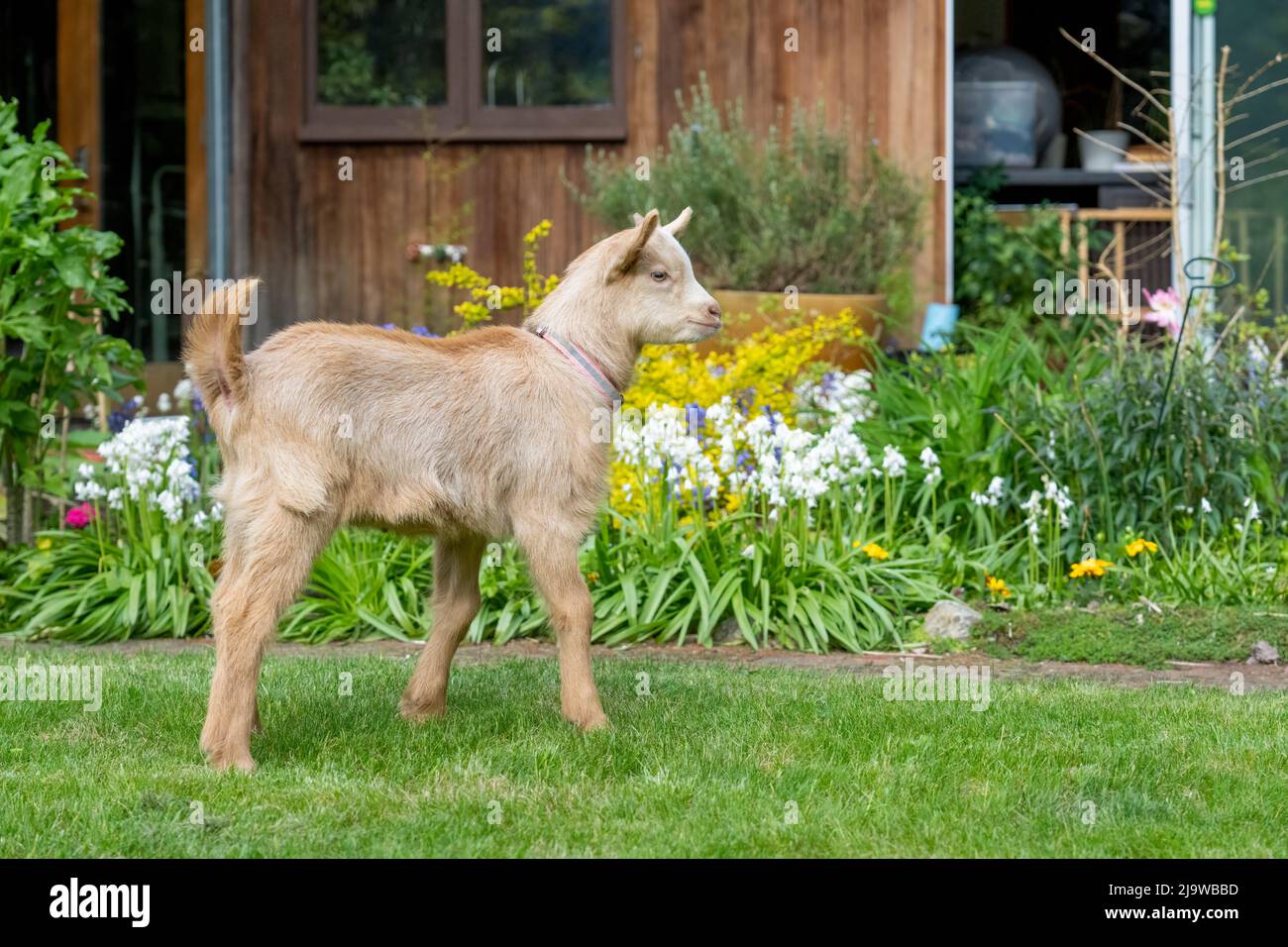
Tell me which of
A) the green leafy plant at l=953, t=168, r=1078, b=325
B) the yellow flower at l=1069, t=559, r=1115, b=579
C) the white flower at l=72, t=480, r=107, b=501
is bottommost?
the yellow flower at l=1069, t=559, r=1115, b=579

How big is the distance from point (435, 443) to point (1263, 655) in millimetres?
3328

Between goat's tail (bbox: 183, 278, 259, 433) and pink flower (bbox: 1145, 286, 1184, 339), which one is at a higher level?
pink flower (bbox: 1145, 286, 1184, 339)

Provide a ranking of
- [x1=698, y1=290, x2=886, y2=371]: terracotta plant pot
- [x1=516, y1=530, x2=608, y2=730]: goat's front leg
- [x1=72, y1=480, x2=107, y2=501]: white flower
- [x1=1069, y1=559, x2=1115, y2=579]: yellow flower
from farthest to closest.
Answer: [x1=698, y1=290, x2=886, y2=371]: terracotta plant pot, [x1=72, y1=480, x2=107, y2=501]: white flower, [x1=1069, y1=559, x2=1115, y2=579]: yellow flower, [x1=516, y1=530, x2=608, y2=730]: goat's front leg

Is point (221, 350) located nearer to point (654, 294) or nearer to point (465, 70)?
point (654, 294)

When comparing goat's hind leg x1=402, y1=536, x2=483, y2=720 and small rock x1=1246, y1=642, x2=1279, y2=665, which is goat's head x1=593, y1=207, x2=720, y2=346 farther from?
small rock x1=1246, y1=642, x2=1279, y2=665

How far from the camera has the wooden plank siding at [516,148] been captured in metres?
10.1

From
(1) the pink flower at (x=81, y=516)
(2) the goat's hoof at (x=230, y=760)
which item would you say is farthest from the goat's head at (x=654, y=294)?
(1) the pink flower at (x=81, y=516)

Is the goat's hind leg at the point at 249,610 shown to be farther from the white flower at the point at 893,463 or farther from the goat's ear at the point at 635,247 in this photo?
the white flower at the point at 893,463

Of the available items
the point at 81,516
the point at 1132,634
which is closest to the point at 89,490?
the point at 81,516

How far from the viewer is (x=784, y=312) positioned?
868 cm

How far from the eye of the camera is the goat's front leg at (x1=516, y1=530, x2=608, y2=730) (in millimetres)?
4496

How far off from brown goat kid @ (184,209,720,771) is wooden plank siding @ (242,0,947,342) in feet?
18.5

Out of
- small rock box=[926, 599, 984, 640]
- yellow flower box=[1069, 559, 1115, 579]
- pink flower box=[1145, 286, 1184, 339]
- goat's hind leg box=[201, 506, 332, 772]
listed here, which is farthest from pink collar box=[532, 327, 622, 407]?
pink flower box=[1145, 286, 1184, 339]

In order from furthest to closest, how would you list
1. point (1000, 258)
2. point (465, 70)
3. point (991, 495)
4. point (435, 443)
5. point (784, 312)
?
point (465, 70) → point (1000, 258) → point (784, 312) → point (991, 495) → point (435, 443)
